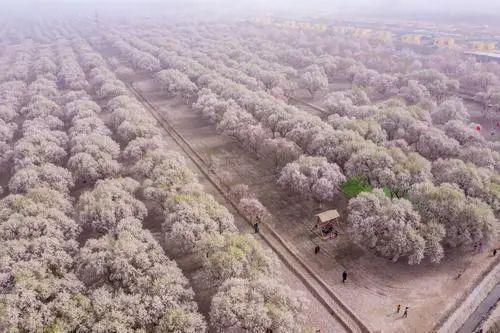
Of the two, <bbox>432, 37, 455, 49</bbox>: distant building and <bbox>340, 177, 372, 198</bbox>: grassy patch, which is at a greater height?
<bbox>432, 37, 455, 49</bbox>: distant building

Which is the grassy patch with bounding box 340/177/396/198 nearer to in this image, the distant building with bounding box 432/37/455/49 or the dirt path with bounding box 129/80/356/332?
the dirt path with bounding box 129/80/356/332

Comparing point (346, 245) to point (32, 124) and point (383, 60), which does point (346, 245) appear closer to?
point (32, 124)

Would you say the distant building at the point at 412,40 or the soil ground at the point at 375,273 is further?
the distant building at the point at 412,40

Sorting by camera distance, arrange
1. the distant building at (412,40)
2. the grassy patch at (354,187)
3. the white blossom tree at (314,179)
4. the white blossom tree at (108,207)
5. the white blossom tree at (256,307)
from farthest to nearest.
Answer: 1. the distant building at (412,40)
2. the grassy patch at (354,187)
3. the white blossom tree at (314,179)
4. the white blossom tree at (108,207)
5. the white blossom tree at (256,307)

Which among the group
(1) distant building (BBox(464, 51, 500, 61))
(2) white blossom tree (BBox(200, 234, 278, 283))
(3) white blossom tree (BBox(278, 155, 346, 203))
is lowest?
(2) white blossom tree (BBox(200, 234, 278, 283))

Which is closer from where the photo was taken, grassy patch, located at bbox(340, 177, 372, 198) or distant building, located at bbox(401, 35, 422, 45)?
grassy patch, located at bbox(340, 177, 372, 198)

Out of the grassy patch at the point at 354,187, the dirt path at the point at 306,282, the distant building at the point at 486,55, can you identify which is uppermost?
the distant building at the point at 486,55

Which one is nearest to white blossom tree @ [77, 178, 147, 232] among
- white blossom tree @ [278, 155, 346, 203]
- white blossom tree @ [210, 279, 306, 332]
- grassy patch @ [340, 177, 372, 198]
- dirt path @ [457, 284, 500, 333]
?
white blossom tree @ [210, 279, 306, 332]

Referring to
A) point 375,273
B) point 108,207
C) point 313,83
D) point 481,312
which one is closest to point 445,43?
point 313,83

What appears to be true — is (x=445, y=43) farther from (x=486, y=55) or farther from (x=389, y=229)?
(x=389, y=229)

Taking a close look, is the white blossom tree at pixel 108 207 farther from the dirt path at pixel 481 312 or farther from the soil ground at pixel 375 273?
the dirt path at pixel 481 312

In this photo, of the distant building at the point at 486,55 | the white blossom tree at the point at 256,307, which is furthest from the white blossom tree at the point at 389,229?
the distant building at the point at 486,55
